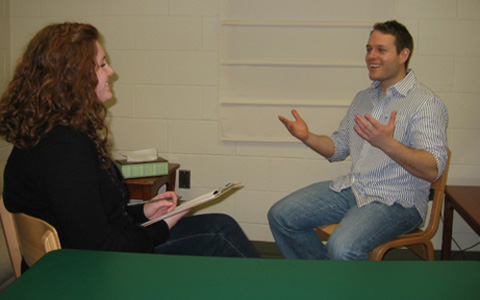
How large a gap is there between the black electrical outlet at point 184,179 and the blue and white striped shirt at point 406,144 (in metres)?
1.12

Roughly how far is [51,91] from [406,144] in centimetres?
158

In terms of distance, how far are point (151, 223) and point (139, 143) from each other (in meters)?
1.65

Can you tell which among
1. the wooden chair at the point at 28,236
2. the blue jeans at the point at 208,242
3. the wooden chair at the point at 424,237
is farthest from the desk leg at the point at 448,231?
the wooden chair at the point at 28,236

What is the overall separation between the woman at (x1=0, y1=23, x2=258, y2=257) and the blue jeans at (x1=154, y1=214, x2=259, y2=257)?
0.15m

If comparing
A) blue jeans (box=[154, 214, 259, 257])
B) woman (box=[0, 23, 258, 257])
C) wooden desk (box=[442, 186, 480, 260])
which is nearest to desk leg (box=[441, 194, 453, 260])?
wooden desk (box=[442, 186, 480, 260])

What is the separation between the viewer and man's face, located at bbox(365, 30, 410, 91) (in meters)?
2.17

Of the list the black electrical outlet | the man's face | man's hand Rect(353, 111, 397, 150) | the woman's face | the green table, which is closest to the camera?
the green table

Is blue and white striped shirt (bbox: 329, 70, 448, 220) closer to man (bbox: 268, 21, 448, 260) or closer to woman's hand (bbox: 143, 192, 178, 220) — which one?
man (bbox: 268, 21, 448, 260)

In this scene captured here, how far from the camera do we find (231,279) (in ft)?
2.87

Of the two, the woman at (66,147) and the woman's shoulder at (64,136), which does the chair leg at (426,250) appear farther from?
the woman's shoulder at (64,136)

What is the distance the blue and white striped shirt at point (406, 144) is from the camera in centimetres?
192

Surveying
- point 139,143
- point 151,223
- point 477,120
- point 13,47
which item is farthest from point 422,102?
point 13,47

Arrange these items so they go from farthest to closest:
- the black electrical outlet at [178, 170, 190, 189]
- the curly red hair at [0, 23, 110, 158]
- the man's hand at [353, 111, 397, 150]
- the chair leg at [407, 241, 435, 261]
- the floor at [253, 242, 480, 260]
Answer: the black electrical outlet at [178, 170, 190, 189] → the floor at [253, 242, 480, 260] → the chair leg at [407, 241, 435, 261] → the man's hand at [353, 111, 397, 150] → the curly red hair at [0, 23, 110, 158]

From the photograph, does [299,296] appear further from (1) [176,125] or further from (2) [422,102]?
(1) [176,125]
